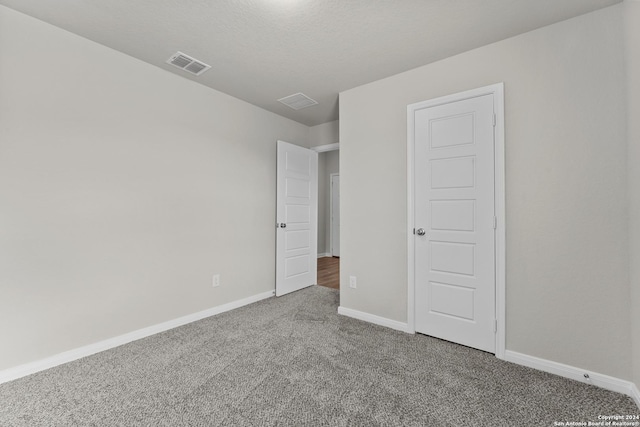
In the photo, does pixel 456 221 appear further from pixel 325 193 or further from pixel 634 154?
pixel 325 193

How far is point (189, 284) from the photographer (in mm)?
2926

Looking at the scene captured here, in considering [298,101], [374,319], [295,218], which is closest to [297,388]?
[374,319]

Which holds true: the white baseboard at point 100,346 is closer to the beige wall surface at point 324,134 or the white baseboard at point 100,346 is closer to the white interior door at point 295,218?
the white interior door at point 295,218

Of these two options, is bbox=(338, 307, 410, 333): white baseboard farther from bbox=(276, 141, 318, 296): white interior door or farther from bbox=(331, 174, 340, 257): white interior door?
bbox=(331, 174, 340, 257): white interior door

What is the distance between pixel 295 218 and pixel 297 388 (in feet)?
8.24

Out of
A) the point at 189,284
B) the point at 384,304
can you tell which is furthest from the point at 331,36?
the point at 189,284

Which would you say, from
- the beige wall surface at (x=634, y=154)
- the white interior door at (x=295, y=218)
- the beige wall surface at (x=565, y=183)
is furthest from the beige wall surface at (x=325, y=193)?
the beige wall surface at (x=634, y=154)

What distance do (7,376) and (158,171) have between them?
182 cm

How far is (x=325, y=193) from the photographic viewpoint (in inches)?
269

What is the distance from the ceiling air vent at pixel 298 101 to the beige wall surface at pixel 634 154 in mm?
2646

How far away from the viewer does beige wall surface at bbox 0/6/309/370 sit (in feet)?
6.35

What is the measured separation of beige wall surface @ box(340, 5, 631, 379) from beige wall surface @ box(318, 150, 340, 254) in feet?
14.0

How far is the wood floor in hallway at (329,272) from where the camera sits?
175 inches

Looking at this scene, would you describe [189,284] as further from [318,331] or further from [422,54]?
[422,54]
